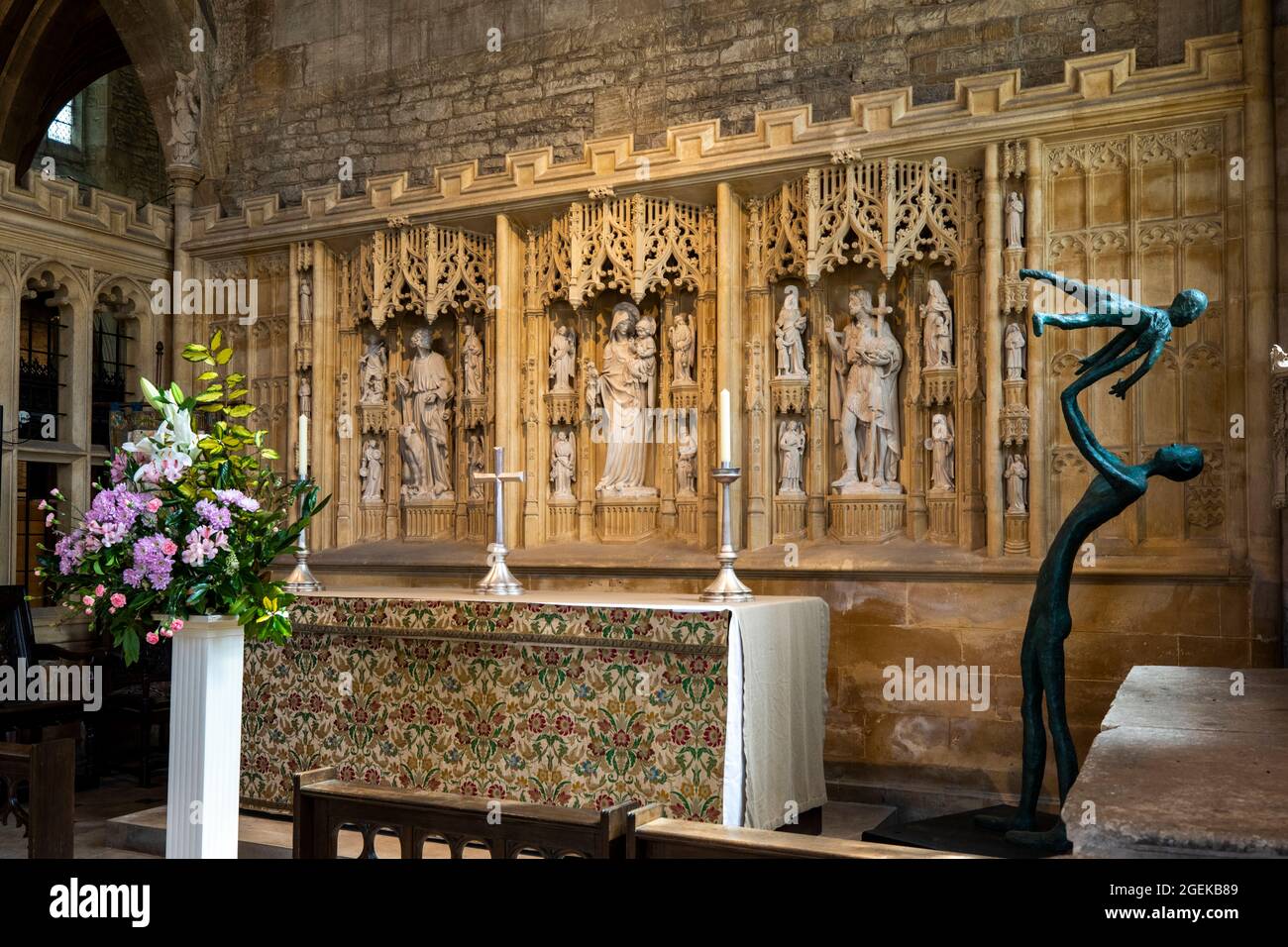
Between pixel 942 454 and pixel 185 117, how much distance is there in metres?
6.59

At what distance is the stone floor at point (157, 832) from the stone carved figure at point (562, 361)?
10.4ft

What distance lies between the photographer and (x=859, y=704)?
6.53m

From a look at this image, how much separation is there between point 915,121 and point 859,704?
3.27 metres

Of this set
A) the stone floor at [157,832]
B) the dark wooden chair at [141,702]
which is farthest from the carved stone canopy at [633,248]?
the dark wooden chair at [141,702]

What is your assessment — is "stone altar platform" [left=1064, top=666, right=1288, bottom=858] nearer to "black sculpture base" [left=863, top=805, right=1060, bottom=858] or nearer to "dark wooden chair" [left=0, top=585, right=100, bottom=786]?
"black sculpture base" [left=863, top=805, right=1060, bottom=858]

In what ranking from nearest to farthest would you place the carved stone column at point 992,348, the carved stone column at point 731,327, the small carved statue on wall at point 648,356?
the carved stone column at point 992,348, the carved stone column at point 731,327, the small carved statue on wall at point 648,356

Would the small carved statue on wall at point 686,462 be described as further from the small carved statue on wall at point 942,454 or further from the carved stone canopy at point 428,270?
the carved stone canopy at point 428,270

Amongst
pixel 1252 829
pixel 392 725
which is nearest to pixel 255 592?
pixel 1252 829

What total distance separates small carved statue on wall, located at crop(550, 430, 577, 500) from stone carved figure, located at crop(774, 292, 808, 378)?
1.54m

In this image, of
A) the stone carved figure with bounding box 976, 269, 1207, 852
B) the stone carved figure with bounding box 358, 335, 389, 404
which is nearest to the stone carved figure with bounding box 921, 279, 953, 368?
the stone carved figure with bounding box 976, 269, 1207, 852

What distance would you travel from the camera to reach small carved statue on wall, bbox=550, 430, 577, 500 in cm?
766

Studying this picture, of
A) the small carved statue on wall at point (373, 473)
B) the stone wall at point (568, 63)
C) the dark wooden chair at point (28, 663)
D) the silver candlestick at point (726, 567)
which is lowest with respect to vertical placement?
the dark wooden chair at point (28, 663)

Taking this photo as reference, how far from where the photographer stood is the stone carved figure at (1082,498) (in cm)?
437

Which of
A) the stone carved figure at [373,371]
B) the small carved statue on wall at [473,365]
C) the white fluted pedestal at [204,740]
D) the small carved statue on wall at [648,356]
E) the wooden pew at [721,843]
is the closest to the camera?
the wooden pew at [721,843]
